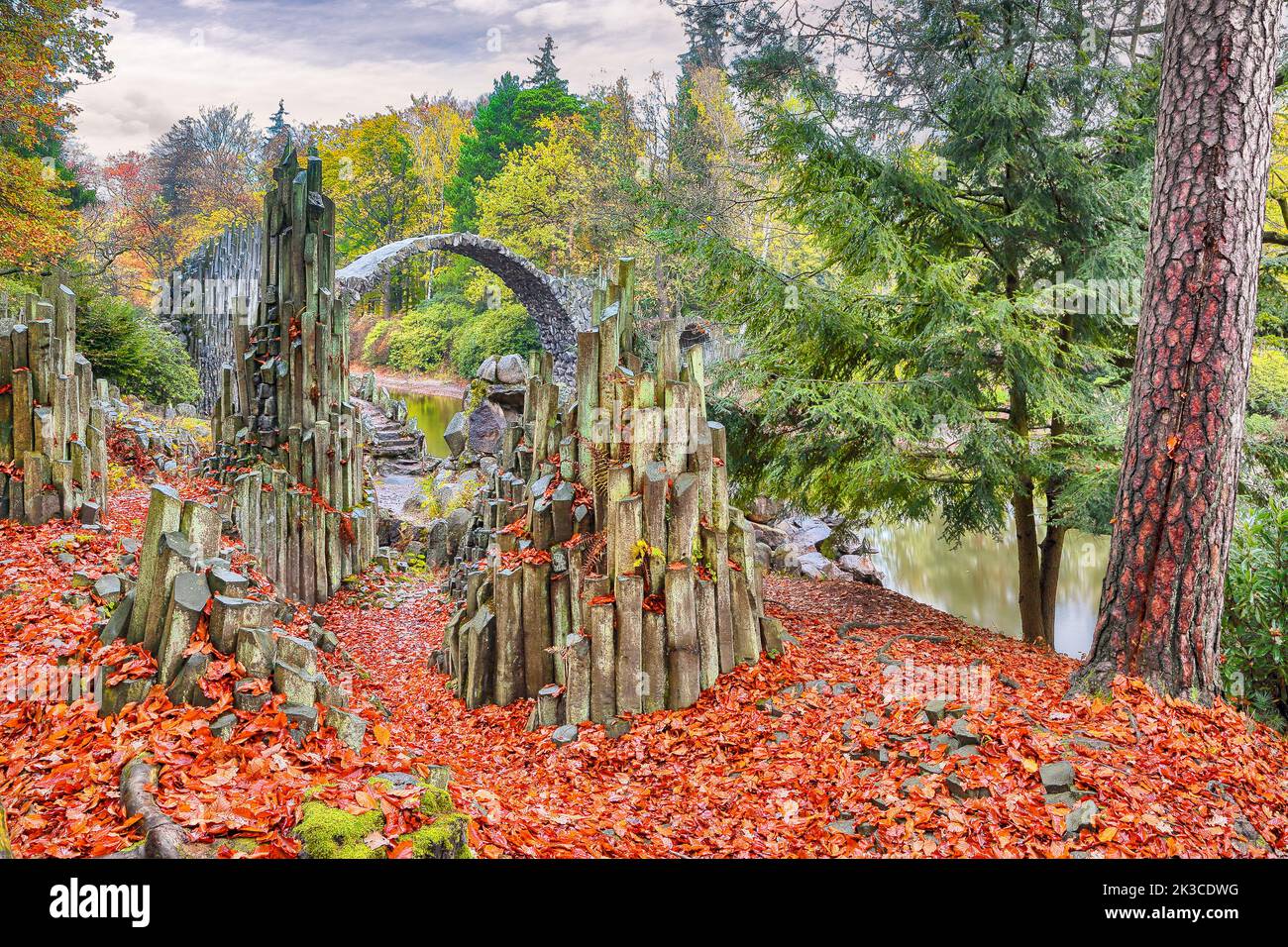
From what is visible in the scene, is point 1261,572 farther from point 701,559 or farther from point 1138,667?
point 701,559

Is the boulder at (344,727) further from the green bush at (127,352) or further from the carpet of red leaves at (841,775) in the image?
the green bush at (127,352)

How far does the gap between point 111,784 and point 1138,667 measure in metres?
4.55

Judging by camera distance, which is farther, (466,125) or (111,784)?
(466,125)

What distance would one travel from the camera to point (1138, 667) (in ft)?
13.1

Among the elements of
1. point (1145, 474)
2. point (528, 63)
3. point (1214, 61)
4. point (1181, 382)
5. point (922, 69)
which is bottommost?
point (1145, 474)

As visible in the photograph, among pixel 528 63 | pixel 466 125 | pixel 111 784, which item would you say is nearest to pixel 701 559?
pixel 111 784

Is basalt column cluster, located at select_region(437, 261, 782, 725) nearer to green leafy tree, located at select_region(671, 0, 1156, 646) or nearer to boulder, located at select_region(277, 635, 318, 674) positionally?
green leafy tree, located at select_region(671, 0, 1156, 646)

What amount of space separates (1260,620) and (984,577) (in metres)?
9.57

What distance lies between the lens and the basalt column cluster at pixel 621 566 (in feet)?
14.2

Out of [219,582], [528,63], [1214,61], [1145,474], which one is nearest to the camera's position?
[219,582]

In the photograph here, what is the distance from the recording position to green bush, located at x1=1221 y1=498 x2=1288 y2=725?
4242 millimetres

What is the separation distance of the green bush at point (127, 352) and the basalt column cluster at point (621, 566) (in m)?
9.55

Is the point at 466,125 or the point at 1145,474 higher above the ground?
the point at 466,125

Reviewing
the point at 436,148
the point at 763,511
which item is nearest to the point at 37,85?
the point at 763,511
